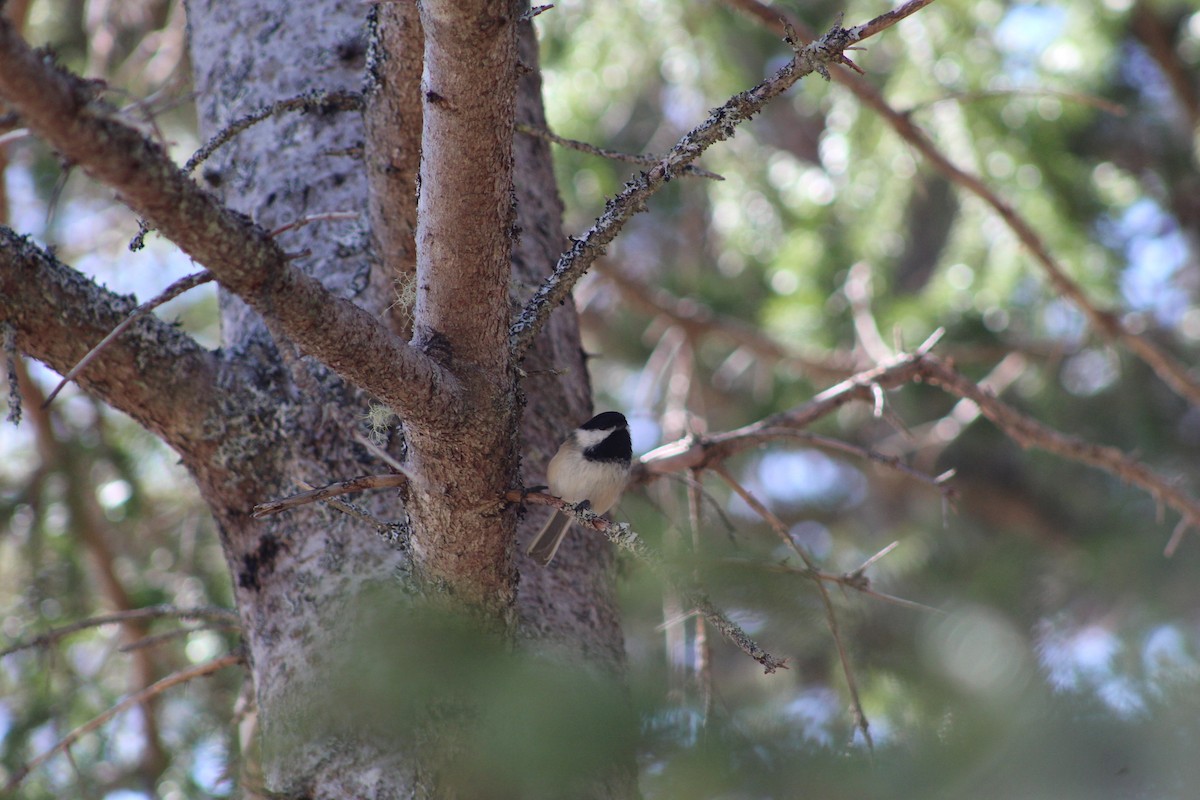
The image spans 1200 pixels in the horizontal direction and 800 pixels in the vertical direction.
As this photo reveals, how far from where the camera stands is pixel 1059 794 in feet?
→ 3.05

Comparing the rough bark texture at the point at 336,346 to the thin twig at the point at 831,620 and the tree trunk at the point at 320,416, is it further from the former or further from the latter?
the thin twig at the point at 831,620

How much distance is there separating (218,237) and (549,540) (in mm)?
1191

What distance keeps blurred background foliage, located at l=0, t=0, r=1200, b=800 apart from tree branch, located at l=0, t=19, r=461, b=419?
0.26 m

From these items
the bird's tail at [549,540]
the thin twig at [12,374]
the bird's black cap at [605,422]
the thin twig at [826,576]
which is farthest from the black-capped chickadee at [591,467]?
the thin twig at [12,374]

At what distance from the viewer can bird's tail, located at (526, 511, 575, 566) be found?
2.11 m

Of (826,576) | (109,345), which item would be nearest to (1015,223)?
(826,576)

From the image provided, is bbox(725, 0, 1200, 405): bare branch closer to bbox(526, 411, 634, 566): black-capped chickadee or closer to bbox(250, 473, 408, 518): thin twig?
bbox(526, 411, 634, 566): black-capped chickadee

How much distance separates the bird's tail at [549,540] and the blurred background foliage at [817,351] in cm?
26

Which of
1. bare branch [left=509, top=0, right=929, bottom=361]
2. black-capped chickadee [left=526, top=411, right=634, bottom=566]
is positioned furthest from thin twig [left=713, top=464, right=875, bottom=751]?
bare branch [left=509, top=0, right=929, bottom=361]

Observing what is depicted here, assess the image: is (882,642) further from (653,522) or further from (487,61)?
(487,61)

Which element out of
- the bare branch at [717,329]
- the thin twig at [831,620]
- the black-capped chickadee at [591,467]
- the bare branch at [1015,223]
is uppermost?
the bare branch at [717,329]

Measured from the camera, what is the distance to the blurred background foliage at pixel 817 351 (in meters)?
2.57

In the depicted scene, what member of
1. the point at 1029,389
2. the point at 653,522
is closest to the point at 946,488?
the point at 653,522

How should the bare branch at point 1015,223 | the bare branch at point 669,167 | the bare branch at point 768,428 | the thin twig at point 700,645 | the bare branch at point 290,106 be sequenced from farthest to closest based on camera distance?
the bare branch at point 1015,223 → the bare branch at point 768,428 → the thin twig at point 700,645 → the bare branch at point 290,106 → the bare branch at point 669,167
